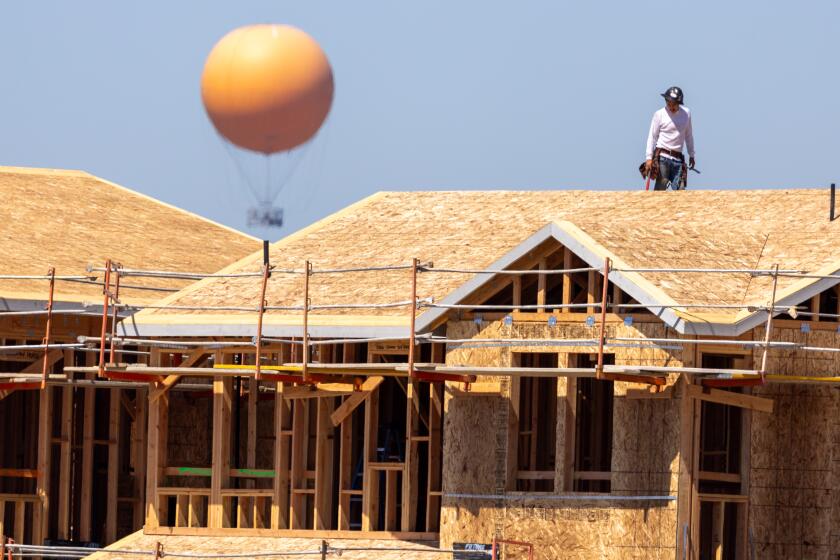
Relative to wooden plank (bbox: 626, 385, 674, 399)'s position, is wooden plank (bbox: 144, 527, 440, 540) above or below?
below

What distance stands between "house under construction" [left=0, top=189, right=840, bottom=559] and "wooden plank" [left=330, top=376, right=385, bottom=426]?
0.06m

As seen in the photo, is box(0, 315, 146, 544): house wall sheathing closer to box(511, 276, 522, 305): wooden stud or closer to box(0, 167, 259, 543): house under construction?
box(0, 167, 259, 543): house under construction

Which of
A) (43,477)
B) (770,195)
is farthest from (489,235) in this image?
(43,477)

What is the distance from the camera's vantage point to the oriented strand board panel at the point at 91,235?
36594 mm

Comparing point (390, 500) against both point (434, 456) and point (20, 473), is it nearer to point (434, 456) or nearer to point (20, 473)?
point (434, 456)

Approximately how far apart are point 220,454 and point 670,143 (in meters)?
9.46

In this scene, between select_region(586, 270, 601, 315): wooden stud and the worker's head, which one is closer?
select_region(586, 270, 601, 315): wooden stud

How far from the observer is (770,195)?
3288 cm

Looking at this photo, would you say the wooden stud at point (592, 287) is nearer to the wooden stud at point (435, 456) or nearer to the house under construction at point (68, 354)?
the wooden stud at point (435, 456)

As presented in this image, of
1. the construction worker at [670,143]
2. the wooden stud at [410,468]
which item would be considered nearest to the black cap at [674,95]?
the construction worker at [670,143]

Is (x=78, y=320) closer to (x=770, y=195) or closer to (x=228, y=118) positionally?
(x=228, y=118)

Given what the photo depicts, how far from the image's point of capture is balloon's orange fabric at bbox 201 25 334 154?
37.5 meters

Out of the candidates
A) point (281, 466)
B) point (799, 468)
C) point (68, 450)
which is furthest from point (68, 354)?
point (799, 468)

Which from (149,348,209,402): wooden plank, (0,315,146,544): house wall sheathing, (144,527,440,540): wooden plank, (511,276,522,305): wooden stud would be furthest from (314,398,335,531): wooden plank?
(0,315,146,544): house wall sheathing
